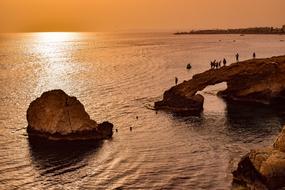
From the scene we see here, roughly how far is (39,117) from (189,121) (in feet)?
71.7

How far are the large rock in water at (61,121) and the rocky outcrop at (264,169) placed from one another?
23.4m

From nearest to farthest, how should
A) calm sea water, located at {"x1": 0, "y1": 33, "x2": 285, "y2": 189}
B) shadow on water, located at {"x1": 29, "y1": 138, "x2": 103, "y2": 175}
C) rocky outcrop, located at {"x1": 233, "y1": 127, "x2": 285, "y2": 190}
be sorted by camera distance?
rocky outcrop, located at {"x1": 233, "y1": 127, "x2": 285, "y2": 190}
calm sea water, located at {"x1": 0, "y1": 33, "x2": 285, "y2": 189}
shadow on water, located at {"x1": 29, "y1": 138, "x2": 103, "y2": 175}

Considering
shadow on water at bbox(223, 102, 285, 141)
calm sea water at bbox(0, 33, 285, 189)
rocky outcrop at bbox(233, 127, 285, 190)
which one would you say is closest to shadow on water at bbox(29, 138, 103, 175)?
calm sea water at bbox(0, 33, 285, 189)

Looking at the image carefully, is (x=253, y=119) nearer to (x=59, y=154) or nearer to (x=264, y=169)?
(x=59, y=154)

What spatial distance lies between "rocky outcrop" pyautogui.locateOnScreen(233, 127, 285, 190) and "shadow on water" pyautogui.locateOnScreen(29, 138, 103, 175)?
56.2 feet

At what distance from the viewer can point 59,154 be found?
5306cm

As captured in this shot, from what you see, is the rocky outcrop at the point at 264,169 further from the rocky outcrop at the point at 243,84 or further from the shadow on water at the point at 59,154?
the rocky outcrop at the point at 243,84

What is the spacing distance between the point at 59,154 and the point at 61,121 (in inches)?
264

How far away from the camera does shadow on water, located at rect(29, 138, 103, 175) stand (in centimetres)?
4856

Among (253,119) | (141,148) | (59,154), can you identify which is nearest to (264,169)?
(141,148)

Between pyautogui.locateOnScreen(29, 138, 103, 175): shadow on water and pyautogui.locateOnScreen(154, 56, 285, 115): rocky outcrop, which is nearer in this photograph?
pyautogui.locateOnScreen(29, 138, 103, 175): shadow on water

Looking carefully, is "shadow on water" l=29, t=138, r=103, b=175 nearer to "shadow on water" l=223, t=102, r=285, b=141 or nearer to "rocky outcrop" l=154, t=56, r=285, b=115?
"shadow on water" l=223, t=102, r=285, b=141

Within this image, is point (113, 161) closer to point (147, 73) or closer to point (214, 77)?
point (214, 77)

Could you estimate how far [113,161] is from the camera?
2000 inches
